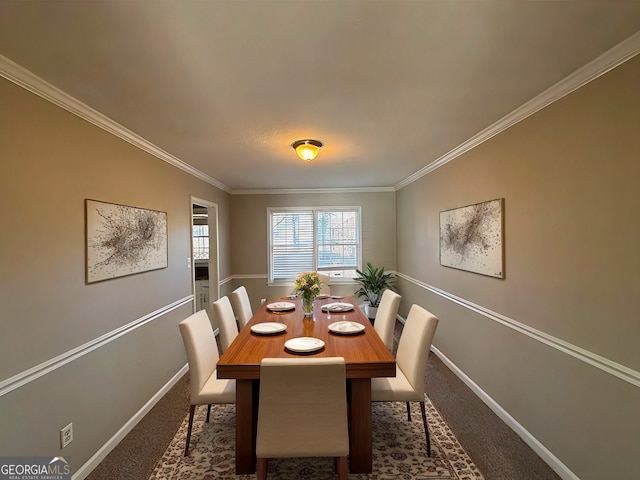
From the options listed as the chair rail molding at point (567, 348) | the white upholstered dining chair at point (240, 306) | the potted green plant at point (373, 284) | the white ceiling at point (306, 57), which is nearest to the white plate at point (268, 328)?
the white upholstered dining chair at point (240, 306)

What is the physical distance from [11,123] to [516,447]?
363 centimetres

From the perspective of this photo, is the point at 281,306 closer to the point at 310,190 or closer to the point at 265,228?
the point at 265,228

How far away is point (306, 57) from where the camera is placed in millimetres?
1441

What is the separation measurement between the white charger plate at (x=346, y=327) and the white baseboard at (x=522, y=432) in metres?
1.32

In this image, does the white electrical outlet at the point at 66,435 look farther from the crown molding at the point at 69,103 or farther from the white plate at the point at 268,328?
the crown molding at the point at 69,103

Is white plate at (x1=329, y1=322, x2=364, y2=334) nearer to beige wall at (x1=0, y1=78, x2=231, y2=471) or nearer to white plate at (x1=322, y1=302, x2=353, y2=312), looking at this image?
white plate at (x1=322, y1=302, x2=353, y2=312)

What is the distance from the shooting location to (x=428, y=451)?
2035mm

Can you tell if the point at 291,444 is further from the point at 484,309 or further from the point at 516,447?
the point at 484,309

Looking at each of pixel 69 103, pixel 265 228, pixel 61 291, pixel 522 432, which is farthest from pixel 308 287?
pixel 265 228

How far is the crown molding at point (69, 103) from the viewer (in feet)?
4.83

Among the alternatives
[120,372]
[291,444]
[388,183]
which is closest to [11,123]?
[120,372]

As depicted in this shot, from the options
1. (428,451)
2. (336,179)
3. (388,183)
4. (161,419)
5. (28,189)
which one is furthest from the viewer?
(388,183)

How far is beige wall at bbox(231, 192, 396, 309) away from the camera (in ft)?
18.0

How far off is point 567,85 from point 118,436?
381cm
